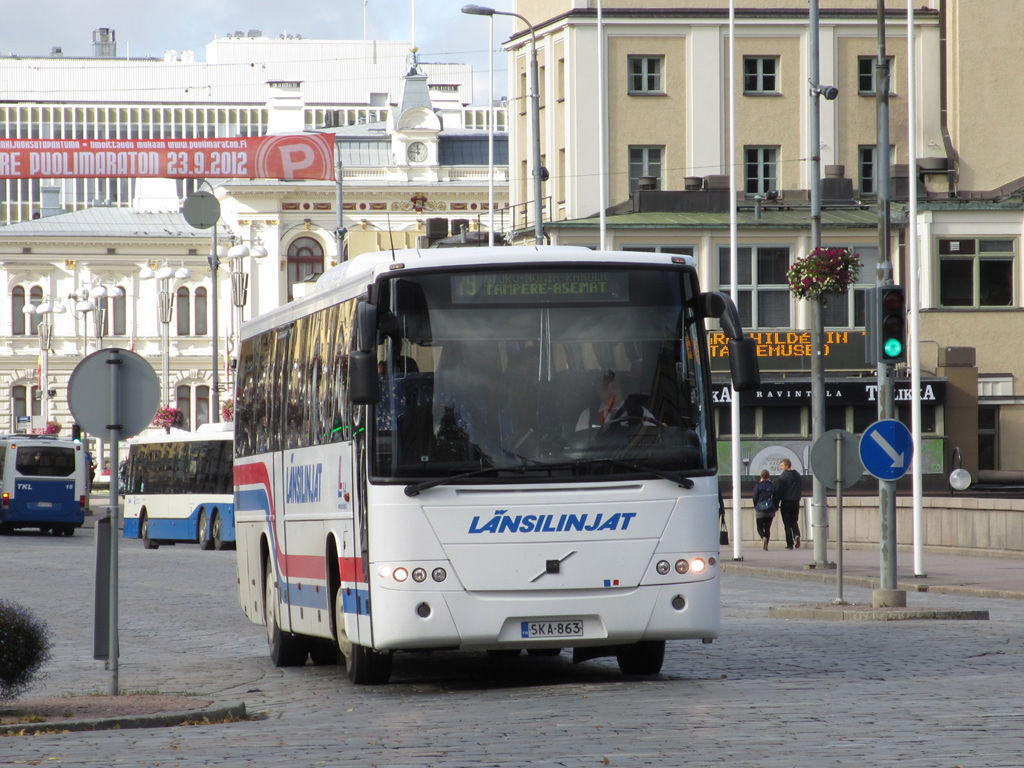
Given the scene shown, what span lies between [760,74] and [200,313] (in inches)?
1817

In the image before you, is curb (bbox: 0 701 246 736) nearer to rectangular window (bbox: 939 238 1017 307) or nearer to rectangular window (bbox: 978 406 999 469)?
Result: rectangular window (bbox: 939 238 1017 307)

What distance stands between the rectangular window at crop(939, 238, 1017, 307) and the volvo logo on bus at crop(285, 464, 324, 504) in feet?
119

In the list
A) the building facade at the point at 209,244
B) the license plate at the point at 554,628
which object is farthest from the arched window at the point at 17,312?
the license plate at the point at 554,628

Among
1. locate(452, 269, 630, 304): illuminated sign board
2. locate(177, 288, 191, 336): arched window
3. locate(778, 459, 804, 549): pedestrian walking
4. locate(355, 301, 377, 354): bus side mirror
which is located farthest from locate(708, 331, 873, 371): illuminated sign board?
locate(177, 288, 191, 336): arched window

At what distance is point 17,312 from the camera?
94.2m

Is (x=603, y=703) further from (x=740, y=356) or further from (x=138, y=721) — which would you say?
(x=138, y=721)

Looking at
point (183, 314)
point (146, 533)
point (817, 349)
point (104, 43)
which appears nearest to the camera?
point (817, 349)

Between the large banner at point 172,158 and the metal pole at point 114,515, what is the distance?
36.7m

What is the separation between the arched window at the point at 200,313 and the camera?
95750 mm

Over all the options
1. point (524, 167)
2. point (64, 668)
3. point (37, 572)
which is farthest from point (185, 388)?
point (64, 668)

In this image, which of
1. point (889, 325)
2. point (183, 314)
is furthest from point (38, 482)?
point (183, 314)

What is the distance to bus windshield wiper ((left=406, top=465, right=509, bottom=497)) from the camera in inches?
478

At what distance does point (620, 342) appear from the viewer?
1252 centimetres

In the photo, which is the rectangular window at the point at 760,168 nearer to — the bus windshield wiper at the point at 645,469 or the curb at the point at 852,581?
the curb at the point at 852,581
